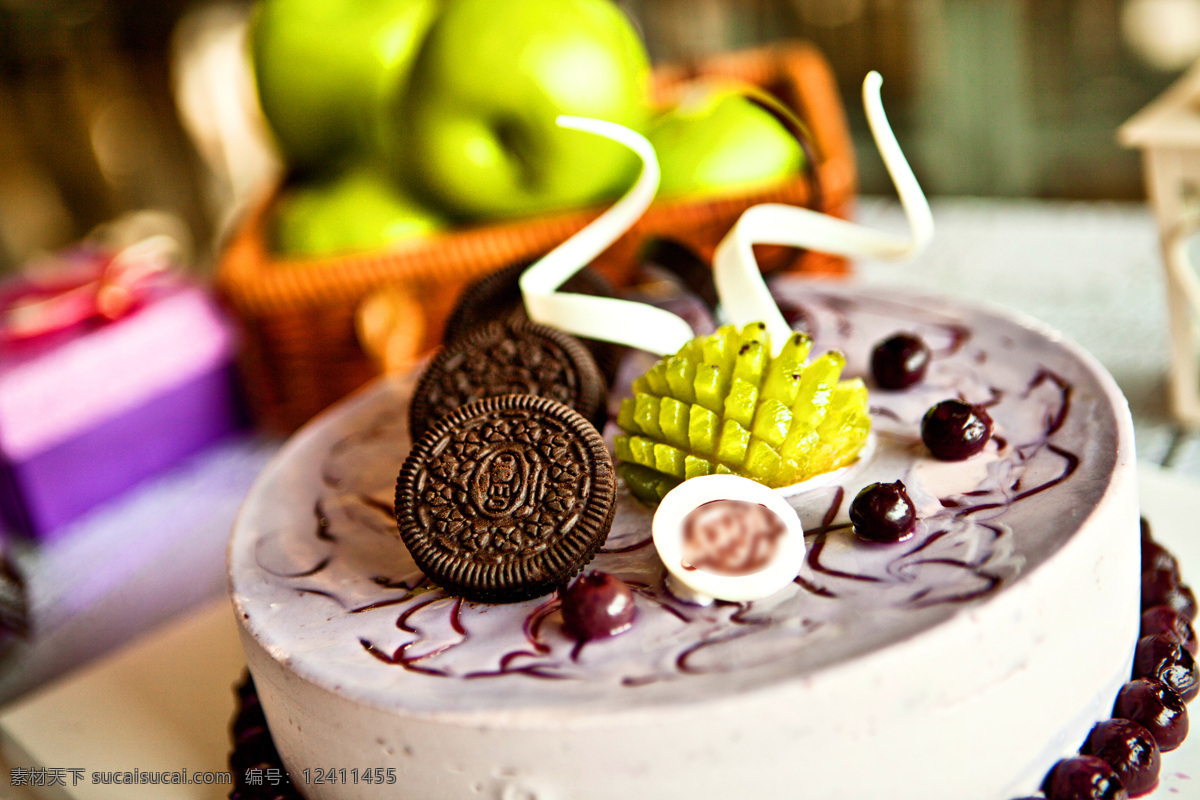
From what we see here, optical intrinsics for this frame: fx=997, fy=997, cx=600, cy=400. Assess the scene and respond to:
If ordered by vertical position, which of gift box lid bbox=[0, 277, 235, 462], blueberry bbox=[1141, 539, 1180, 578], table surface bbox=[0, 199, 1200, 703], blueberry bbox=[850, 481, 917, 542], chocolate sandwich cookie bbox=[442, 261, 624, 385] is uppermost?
chocolate sandwich cookie bbox=[442, 261, 624, 385]

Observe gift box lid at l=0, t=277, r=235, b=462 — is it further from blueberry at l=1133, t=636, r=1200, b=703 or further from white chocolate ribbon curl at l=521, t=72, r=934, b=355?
blueberry at l=1133, t=636, r=1200, b=703

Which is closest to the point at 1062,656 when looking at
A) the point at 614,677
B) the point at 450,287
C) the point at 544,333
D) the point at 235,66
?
the point at 614,677

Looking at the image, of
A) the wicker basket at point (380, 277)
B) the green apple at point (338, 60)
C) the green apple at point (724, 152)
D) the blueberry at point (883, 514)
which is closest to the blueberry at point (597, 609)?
the blueberry at point (883, 514)

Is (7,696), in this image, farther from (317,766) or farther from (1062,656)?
(1062,656)

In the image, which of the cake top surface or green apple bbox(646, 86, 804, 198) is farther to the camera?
green apple bbox(646, 86, 804, 198)

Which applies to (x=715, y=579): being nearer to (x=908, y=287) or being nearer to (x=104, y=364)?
(x=908, y=287)

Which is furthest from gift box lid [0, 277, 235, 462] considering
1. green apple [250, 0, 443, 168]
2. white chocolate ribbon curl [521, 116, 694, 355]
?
white chocolate ribbon curl [521, 116, 694, 355]

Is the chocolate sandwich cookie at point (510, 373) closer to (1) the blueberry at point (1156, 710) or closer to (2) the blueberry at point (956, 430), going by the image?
(2) the blueberry at point (956, 430)
